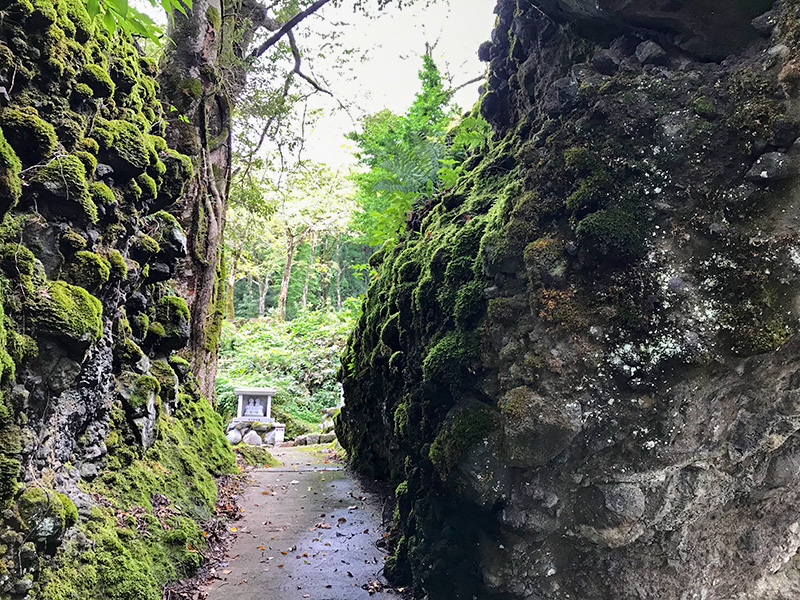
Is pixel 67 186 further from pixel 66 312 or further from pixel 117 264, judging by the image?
pixel 66 312

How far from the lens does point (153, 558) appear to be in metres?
4.03

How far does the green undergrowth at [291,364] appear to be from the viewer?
1662cm

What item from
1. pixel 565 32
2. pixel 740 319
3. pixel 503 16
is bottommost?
pixel 740 319

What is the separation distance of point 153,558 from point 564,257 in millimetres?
4321

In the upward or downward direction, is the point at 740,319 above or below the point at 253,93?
below

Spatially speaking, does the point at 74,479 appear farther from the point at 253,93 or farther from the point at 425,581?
the point at 253,93

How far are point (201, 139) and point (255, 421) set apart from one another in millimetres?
8944

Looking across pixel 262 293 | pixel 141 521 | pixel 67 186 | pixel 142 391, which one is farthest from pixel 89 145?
pixel 262 293

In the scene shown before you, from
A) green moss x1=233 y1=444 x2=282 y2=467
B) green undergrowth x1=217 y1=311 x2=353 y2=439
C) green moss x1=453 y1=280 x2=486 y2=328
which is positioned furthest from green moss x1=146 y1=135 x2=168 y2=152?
green undergrowth x1=217 y1=311 x2=353 y2=439

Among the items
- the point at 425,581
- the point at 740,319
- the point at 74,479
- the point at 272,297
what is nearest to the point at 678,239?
the point at 740,319

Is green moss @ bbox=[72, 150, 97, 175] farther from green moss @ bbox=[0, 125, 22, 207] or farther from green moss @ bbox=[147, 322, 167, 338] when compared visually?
green moss @ bbox=[147, 322, 167, 338]

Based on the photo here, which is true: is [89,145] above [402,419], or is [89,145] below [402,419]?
above

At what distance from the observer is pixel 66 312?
10.9ft

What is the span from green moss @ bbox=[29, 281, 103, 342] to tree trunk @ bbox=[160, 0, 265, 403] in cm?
437
